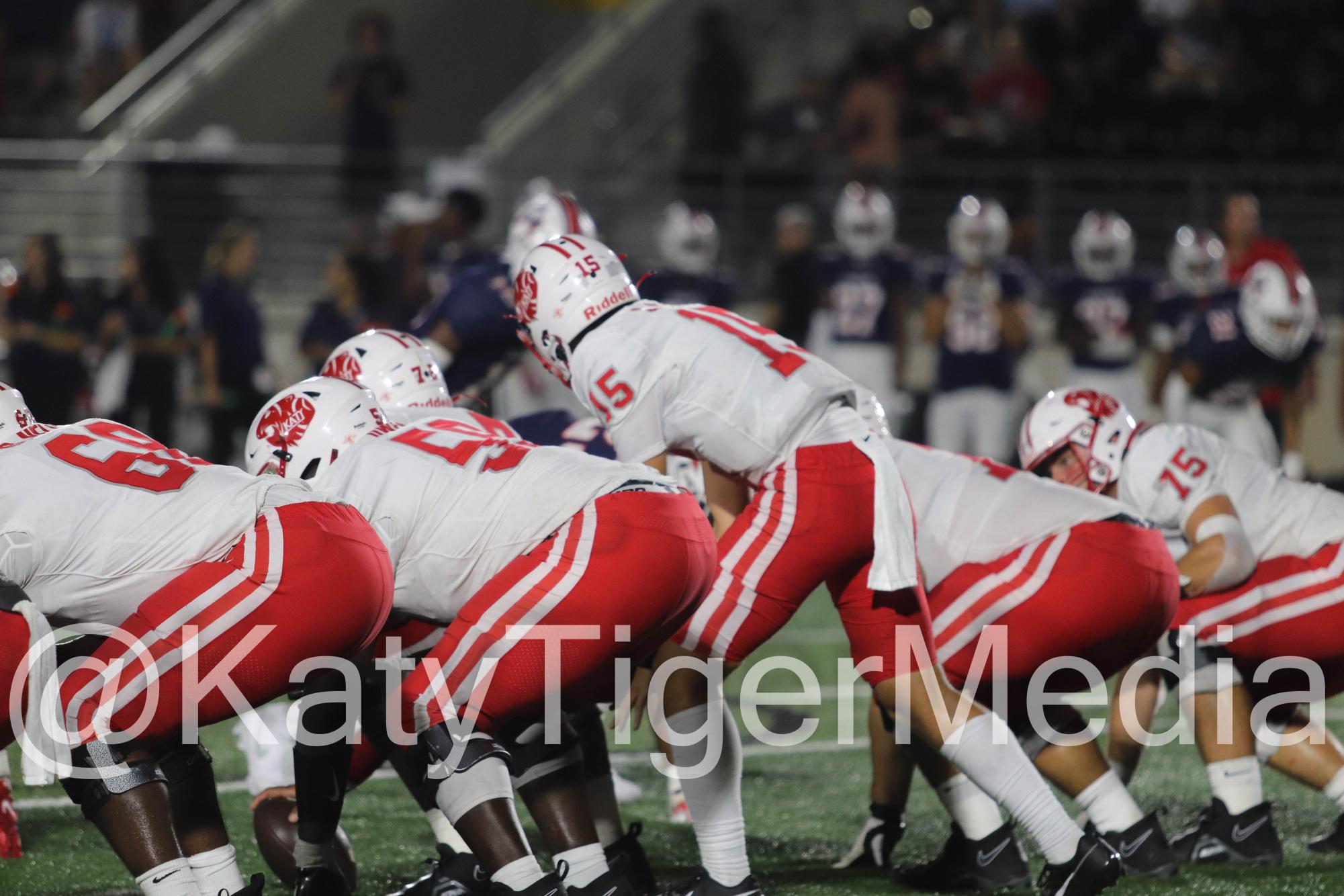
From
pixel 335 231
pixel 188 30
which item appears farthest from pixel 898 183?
pixel 188 30

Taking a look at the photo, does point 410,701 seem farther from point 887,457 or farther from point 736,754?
point 887,457

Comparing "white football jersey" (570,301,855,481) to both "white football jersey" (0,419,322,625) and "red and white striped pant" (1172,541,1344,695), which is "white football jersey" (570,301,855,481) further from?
"red and white striped pant" (1172,541,1344,695)

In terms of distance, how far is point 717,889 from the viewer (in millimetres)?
3961

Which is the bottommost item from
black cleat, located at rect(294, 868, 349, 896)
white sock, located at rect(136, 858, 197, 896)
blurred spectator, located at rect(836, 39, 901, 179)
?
black cleat, located at rect(294, 868, 349, 896)

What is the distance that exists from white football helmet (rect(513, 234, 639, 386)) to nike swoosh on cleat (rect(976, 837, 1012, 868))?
1.52m

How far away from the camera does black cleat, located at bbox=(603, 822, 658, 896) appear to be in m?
4.25

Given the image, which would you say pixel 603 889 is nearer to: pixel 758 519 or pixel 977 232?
pixel 758 519

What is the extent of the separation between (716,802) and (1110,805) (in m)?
1.06

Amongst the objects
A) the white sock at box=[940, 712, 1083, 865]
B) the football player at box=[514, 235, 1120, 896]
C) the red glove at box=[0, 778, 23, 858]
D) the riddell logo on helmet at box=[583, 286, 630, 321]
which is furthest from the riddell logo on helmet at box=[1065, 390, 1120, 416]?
the red glove at box=[0, 778, 23, 858]

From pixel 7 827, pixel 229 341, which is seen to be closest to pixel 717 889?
pixel 7 827

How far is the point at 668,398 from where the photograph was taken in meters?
4.16

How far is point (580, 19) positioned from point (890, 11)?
9.59ft

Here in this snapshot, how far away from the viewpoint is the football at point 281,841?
13.8 ft

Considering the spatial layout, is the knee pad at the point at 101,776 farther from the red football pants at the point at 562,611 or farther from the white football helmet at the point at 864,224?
the white football helmet at the point at 864,224
